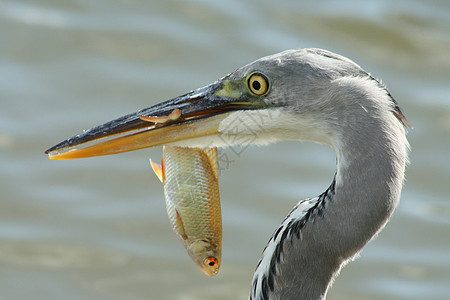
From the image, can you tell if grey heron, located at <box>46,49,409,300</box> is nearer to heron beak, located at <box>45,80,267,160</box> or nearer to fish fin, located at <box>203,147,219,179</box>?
heron beak, located at <box>45,80,267,160</box>

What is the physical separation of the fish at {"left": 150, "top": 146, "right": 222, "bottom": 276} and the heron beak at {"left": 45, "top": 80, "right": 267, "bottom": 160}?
5.6 inches

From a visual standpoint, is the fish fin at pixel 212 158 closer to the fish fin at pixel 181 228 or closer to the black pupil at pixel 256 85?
the fish fin at pixel 181 228

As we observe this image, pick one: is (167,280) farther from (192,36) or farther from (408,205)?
(192,36)

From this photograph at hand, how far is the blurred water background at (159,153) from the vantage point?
5.02 m

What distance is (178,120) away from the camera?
10.6 ft

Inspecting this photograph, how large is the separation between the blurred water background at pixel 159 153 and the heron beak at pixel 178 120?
1815 millimetres

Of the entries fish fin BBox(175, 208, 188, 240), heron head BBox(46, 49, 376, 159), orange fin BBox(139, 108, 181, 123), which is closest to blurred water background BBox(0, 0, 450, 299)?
fish fin BBox(175, 208, 188, 240)

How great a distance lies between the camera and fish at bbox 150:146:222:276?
3.31 metres

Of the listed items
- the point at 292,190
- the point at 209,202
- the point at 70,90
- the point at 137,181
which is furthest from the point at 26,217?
the point at 209,202

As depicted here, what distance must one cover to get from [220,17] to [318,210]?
4.45 m

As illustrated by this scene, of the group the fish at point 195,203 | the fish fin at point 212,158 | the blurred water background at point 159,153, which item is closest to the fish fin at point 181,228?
the fish at point 195,203

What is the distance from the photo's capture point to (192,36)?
22.7 ft

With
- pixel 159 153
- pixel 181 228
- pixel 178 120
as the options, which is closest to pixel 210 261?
pixel 181 228

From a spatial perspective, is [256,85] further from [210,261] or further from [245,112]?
[210,261]
